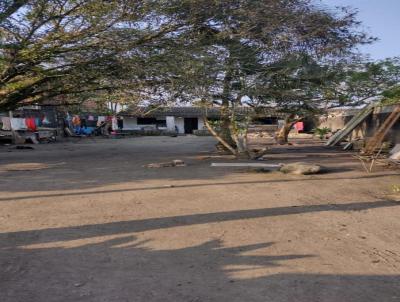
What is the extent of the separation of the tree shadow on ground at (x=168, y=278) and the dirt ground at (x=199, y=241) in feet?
0.04

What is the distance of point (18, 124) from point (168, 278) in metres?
24.5

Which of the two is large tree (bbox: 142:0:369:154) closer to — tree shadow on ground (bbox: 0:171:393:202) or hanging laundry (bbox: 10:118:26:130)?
tree shadow on ground (bbox: 0:171:393:202)

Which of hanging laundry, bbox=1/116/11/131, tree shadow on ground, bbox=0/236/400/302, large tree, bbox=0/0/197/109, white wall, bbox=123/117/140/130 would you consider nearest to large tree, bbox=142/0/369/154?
large tree, bbox=0/0/197/109

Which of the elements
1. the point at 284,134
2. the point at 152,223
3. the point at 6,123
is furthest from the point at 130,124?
the point at 152,223

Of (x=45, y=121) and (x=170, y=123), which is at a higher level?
(x=45, y=121)

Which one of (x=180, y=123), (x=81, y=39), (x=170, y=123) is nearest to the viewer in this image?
(x=81, y=39)

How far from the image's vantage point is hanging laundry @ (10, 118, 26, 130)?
26.0 metres

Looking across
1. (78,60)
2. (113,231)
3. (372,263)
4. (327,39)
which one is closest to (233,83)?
(327,39)

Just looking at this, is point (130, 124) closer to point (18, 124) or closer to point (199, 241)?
point (18, 124)

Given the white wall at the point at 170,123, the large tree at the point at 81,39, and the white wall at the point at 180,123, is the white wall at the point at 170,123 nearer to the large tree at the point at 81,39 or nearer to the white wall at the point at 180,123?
the white wall at the point at 180,123

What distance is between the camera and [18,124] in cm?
2656

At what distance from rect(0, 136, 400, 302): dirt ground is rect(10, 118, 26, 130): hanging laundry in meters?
16.8

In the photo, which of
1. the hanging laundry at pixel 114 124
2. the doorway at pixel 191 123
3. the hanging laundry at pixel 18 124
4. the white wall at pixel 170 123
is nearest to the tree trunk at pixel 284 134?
the hanging laundry at pixel 18 124

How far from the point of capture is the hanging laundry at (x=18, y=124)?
26.0 metres
